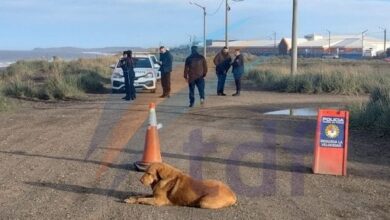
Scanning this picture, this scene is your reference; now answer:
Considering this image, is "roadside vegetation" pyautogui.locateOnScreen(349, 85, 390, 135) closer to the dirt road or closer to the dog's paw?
the dirt road

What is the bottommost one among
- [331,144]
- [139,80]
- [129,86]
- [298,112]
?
[298,112]

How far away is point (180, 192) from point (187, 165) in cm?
261

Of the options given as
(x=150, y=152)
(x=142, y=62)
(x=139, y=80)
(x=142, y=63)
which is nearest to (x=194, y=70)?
(x=139, y=80)

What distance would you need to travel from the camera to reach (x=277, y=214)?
7.30 m

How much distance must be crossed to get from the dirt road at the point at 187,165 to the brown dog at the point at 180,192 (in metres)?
0.11

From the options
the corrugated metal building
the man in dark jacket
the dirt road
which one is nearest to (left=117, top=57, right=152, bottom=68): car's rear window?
the man in dark jacket

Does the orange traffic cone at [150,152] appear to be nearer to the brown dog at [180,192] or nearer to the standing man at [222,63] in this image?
the brown dog at [180,192]

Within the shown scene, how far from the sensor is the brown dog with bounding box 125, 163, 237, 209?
7527mm

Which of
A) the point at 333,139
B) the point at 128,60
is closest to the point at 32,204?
the point at 333,139

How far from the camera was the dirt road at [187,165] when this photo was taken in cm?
750

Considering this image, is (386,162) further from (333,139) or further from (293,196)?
(293,196)

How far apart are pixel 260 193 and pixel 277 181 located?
33.2 inches

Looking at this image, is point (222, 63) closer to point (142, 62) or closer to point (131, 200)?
point (142, 62)

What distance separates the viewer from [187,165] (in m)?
10.2
